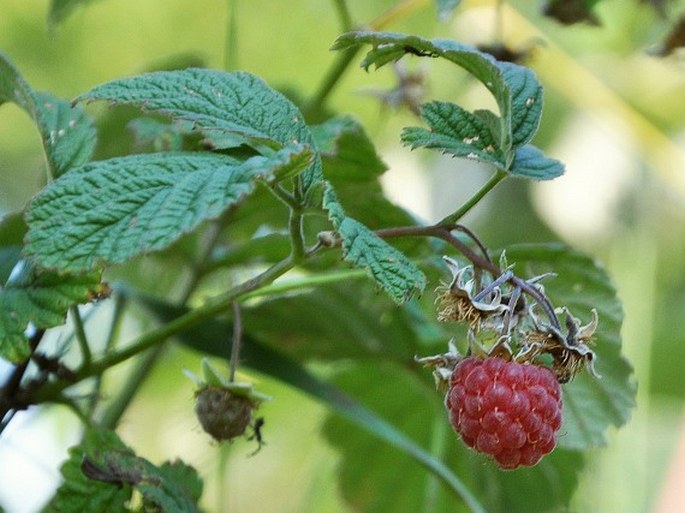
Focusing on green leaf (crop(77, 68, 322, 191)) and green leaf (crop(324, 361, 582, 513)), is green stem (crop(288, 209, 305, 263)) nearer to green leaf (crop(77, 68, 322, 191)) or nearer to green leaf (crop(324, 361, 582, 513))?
green leaf (crop(77, 68, 322, 191))

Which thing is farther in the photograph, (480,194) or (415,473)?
(415,473)

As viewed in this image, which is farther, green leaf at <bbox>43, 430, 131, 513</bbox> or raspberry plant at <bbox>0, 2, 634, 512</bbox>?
green leaf at <bbox>43, 430, 131, 513</bbox>

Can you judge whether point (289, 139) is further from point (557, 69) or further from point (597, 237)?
point (597, 237)

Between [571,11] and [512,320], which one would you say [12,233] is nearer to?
[512,320]

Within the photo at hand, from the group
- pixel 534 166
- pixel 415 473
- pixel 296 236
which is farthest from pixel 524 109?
pixel 415 473

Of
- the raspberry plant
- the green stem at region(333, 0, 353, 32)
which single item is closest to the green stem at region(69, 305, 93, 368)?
the raspberry plant

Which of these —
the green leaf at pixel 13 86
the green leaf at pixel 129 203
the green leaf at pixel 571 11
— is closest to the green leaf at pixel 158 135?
the green leaf at pixel 13 86

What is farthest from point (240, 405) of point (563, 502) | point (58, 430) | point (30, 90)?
point (58, 430)

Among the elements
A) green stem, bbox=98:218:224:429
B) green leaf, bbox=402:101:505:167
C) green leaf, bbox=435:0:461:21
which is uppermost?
green leaf, bbox=402:101:505:167

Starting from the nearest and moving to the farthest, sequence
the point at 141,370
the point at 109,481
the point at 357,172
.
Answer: the point at 109,481 < the point at 357,172 < the point at 141,370
